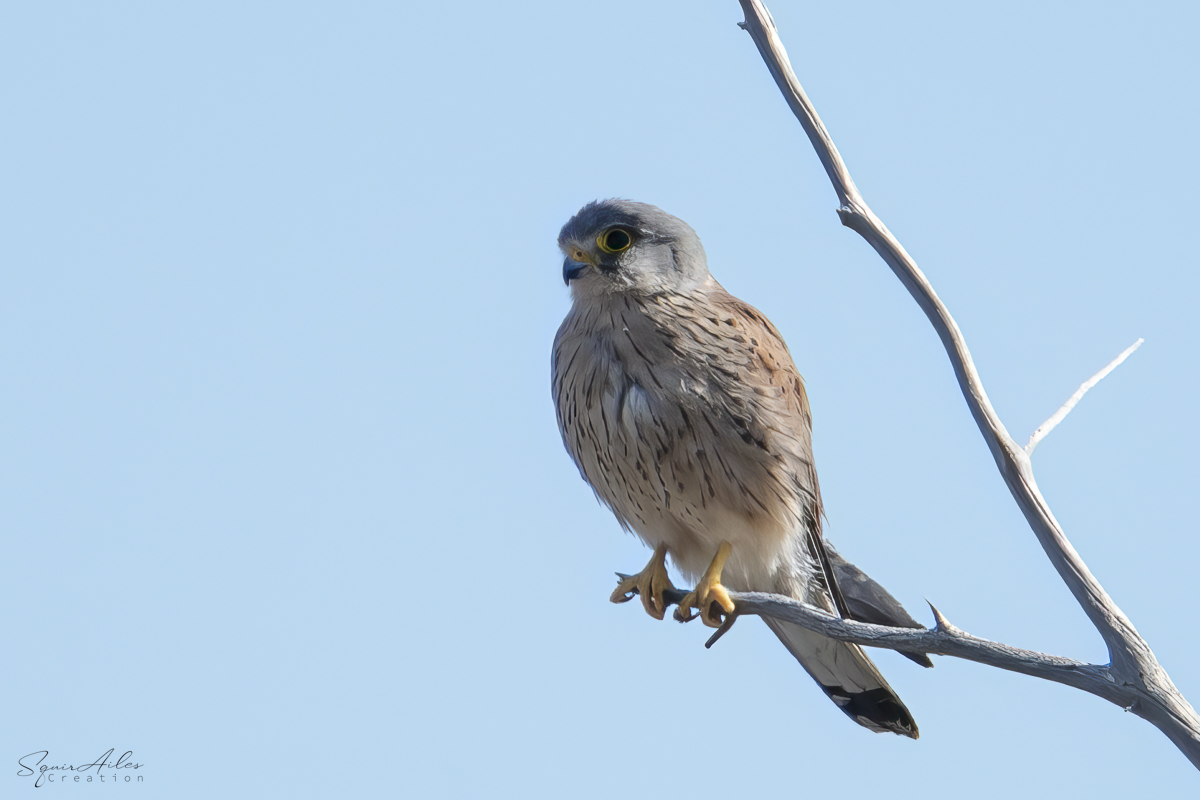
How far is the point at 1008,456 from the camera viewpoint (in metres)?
2.75

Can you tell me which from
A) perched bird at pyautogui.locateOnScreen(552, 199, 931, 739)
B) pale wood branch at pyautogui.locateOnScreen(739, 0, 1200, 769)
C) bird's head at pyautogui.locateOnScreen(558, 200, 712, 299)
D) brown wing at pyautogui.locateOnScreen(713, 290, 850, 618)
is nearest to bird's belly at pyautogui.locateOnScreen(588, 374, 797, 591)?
perched bird at pyautogui.locateOnScreen(552, 199, 931, 739)

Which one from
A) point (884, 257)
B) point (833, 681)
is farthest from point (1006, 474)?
point (833, 681)

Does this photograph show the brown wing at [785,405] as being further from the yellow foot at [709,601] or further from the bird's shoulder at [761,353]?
the yellow foot at [709,601]

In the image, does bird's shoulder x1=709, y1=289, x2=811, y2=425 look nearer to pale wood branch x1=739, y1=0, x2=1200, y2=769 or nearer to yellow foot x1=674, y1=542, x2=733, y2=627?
yellow foot x1=674, y1=542, x2=733, y2=627

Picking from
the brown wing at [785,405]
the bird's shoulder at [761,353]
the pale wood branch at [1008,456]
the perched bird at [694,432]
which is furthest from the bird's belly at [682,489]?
the pale wood branch at [1008,456]

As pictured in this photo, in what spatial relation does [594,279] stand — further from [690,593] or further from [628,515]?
[690,593]

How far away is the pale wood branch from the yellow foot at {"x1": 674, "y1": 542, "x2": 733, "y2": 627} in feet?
3.35

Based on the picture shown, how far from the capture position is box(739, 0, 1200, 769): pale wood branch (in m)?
2.57

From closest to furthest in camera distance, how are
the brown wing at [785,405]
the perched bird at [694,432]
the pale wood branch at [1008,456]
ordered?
the pale wood branch at [1008,456]
the perched bird at [694,432]
the brown wing at [785,405]

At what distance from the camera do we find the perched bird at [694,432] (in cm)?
371

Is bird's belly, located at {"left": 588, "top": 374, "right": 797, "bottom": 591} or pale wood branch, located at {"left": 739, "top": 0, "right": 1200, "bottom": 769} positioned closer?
pale wood branch, located at {"left": 739, "top": 0, "right": 1200, "bottom": 769}

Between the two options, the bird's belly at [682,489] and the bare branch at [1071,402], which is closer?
the bare branch at [1071,402]

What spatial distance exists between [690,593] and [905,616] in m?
0.65

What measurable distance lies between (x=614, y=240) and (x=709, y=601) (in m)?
1.18
